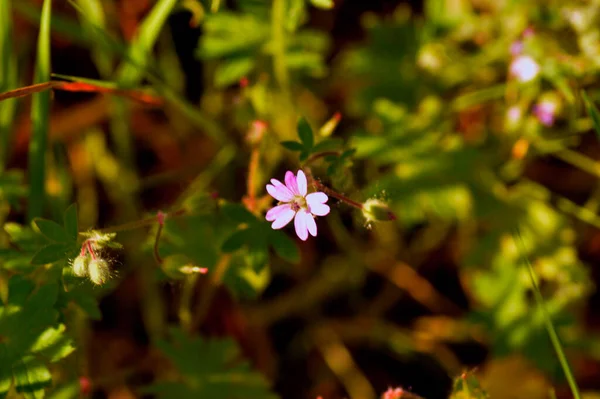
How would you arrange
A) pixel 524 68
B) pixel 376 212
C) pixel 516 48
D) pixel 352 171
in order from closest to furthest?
1. pixel 376 212
2. pixel 352 171
3. pixel 524 68
4. pixel 516 48

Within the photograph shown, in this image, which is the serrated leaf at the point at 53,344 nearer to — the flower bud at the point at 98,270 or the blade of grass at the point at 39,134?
the flower bud at the point at 98,270

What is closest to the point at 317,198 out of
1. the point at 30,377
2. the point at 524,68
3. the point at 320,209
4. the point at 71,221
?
the point at 320,209

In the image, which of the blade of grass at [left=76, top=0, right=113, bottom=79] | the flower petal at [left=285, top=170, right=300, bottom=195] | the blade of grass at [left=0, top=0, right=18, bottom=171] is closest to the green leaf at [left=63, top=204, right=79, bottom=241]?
the flower petal at [left=285, top=170, right=300, bottom=195]

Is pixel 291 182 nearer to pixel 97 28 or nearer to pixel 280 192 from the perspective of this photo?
pixel 280 192

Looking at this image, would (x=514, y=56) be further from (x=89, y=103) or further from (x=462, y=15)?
(x=89, y=103)

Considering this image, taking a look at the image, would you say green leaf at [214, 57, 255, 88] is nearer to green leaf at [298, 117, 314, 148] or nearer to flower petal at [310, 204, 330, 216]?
green leaf at [298, 117, 314, 148]

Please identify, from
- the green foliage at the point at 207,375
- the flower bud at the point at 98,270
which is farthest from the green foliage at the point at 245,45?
the flower bud at the point at 98,270
